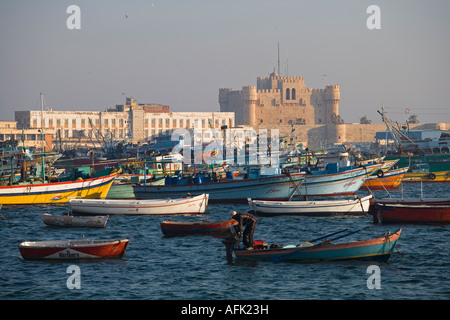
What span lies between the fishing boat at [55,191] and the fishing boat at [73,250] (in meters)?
21.5

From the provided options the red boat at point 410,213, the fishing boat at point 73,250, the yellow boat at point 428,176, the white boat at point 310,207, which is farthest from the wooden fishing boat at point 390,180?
the fishing boat at point 73,250

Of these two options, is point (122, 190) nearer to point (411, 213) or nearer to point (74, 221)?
point (74, 221)

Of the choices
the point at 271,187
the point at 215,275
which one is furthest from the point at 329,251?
the point at 271,187

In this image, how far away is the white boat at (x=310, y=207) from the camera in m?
41.1

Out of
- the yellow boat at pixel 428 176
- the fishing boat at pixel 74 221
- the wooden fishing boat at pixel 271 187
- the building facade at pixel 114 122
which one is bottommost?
the yellow boat at pixel 428 176

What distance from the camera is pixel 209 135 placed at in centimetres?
15488

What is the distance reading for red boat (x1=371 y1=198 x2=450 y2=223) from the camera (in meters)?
38.8

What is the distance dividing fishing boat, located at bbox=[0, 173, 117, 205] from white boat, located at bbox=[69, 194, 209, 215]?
8248 mm

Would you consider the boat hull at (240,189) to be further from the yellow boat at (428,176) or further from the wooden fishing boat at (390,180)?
the yellow boat at (428,176)

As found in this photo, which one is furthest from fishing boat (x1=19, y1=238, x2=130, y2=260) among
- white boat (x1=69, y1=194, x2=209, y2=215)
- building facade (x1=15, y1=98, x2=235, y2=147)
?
building facade (x1=15, y1=98, x2=235, y2=147)

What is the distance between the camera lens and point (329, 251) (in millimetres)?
27922

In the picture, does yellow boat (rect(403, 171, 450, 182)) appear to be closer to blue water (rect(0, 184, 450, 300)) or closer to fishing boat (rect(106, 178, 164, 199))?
fishing boat (rect(106, 178, 164, 199))
